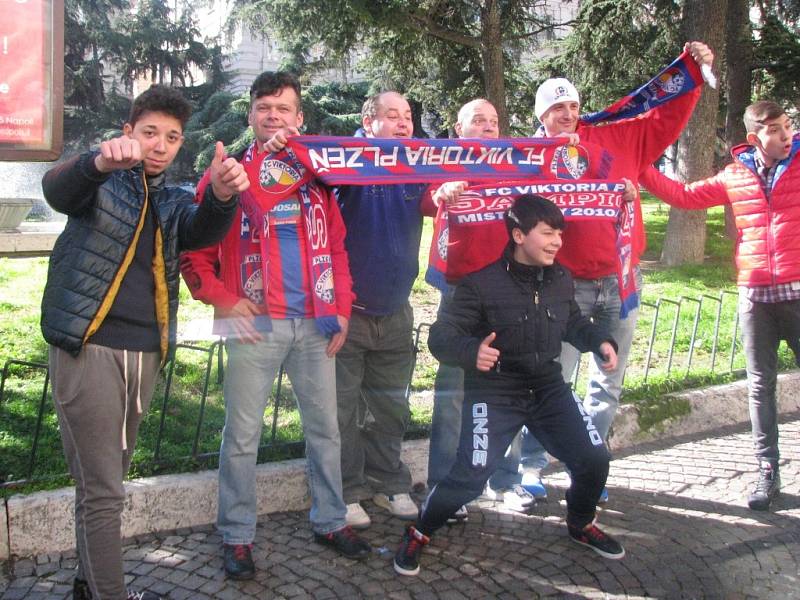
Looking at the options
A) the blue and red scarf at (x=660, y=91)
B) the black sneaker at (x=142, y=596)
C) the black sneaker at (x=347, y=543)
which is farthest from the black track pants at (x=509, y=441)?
the blue and red scarf at (x=660, y=91)

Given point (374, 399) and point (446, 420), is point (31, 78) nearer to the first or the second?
point (374, 399)

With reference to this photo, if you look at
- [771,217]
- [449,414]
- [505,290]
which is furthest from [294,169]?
[771,217]

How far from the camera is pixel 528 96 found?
17781mm

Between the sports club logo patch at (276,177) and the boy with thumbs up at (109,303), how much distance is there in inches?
19.4

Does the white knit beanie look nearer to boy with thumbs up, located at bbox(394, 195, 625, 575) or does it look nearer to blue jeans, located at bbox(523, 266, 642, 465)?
boy with thumbs up, located at bbox(394, 195, 625, 575)

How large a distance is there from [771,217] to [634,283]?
92 cm

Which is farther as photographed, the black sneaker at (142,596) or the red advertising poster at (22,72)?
the red advertising poster at (22,72)

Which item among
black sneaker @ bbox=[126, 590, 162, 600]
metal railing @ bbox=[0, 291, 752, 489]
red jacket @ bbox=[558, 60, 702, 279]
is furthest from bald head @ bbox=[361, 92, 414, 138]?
black sneaker @ bbox=[126, 590, 162, 600]

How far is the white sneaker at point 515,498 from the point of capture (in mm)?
4543

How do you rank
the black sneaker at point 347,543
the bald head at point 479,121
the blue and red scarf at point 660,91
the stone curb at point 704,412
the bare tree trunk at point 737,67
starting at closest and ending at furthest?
the black sneaker at point 347,543 < the bald head at point 479,121 < the blue and red scarf at point 660,91 < the stone curb at point 704,412 < the bare tree trunk at point 737,67

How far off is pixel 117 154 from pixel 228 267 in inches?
46.3

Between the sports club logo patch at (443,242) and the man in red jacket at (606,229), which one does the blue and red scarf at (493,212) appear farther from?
the man in red jacket at (606,229)

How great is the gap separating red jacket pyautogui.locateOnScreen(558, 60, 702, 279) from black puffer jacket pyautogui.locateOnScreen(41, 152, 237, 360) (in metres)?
2.03

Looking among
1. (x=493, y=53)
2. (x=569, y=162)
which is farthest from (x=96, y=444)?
(x=493, y=53)
